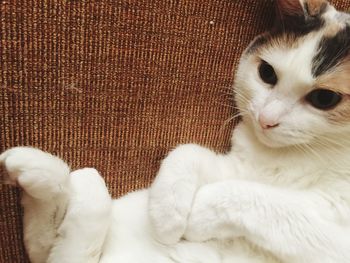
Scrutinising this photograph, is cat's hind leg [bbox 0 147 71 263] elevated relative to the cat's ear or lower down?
lower down

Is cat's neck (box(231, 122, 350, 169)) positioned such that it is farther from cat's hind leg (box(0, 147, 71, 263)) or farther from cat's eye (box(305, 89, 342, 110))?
cat's hind leg (box(0, 147, 71, 263))

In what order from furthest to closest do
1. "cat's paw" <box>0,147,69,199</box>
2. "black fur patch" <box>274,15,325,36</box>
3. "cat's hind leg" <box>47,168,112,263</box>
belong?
"black fur patch" <box>274,15,325,36</box> → "cat's hind leg" <box>47,168,112,263</box> → "cat's paw" <box>0,147,69,199</box>

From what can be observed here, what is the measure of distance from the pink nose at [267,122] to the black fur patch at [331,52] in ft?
0.48

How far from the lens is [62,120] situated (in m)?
0.97

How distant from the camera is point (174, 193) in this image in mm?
971

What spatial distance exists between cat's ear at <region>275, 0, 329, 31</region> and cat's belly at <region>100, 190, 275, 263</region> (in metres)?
0.58

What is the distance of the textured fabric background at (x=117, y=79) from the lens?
886 millimetres

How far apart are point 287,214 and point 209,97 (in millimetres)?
386

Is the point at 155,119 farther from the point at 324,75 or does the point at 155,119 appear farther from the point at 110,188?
the point at 324,75

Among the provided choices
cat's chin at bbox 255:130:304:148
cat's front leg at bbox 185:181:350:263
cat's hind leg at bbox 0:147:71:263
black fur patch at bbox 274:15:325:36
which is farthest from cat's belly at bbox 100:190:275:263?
black fur patch at bbox 274:15:325:36

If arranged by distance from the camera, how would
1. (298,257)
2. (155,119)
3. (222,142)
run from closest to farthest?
(298,257) < (155,119) < (222,142)

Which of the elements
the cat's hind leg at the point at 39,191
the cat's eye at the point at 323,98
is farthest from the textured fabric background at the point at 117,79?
the cat's eye at the point at 323,98

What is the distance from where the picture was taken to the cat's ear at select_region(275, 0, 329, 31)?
1.05 metres

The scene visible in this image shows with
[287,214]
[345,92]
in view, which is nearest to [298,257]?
[287,214]
